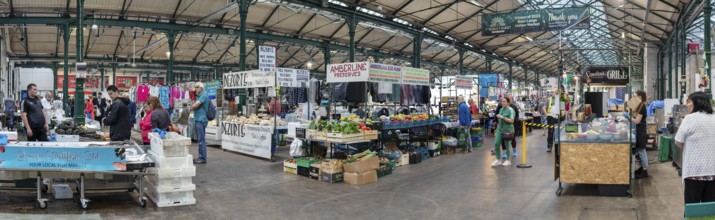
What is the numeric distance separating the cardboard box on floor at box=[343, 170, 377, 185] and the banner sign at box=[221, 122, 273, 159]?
123 inches

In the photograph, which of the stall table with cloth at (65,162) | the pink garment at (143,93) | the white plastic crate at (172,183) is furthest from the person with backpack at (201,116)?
the pink garment at (143,93)

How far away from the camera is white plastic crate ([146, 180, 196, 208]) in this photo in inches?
240

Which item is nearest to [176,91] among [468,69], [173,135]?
[173,135]

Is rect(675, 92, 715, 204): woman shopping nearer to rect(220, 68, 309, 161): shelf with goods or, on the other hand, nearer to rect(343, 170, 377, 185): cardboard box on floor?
rect(343, 170, 377, 185): cardboard box on floor

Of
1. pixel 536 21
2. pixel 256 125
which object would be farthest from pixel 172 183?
pixel 536 21

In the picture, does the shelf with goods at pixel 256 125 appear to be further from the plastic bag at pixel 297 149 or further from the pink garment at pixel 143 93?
the pink garment at pixel 143 93

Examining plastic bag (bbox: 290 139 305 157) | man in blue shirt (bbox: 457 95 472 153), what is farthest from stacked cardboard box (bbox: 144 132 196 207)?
man in blue shirt (bbox: 457 95 472 153)

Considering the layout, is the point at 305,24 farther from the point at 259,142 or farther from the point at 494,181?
the point at 494,181

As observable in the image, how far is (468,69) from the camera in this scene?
44.7m

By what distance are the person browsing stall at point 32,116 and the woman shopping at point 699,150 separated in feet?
29.3

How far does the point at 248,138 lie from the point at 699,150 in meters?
9.11

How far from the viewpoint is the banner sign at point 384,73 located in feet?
32.7

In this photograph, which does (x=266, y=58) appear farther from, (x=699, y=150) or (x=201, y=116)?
(x=699, y=150)

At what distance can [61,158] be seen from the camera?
18.4 feet
